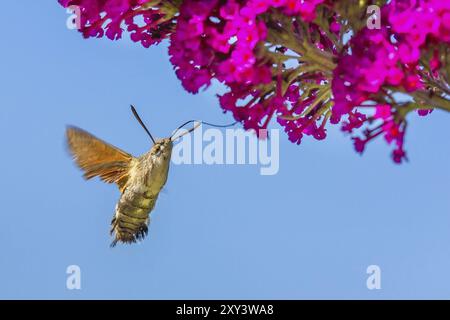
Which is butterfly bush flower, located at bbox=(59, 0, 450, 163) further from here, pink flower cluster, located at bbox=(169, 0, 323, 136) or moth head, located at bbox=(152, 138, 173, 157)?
moth head, located at bbox=(152, 138, 173, 157)

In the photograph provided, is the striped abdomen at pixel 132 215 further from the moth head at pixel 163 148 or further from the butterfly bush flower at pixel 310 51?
the butterfly bush flower at pixel 310 51

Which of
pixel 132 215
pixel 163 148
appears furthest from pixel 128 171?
pixel 163 148

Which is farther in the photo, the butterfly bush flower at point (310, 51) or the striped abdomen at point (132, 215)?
the striped abdomen at point (132, 215)

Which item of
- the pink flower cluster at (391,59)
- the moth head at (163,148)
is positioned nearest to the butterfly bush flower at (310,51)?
the pink flower cluster at (391,59)

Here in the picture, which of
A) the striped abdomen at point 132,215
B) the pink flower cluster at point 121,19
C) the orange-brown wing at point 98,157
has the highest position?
the pink flower cluster at point 121,19

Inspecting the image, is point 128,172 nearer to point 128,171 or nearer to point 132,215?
point 128,171
